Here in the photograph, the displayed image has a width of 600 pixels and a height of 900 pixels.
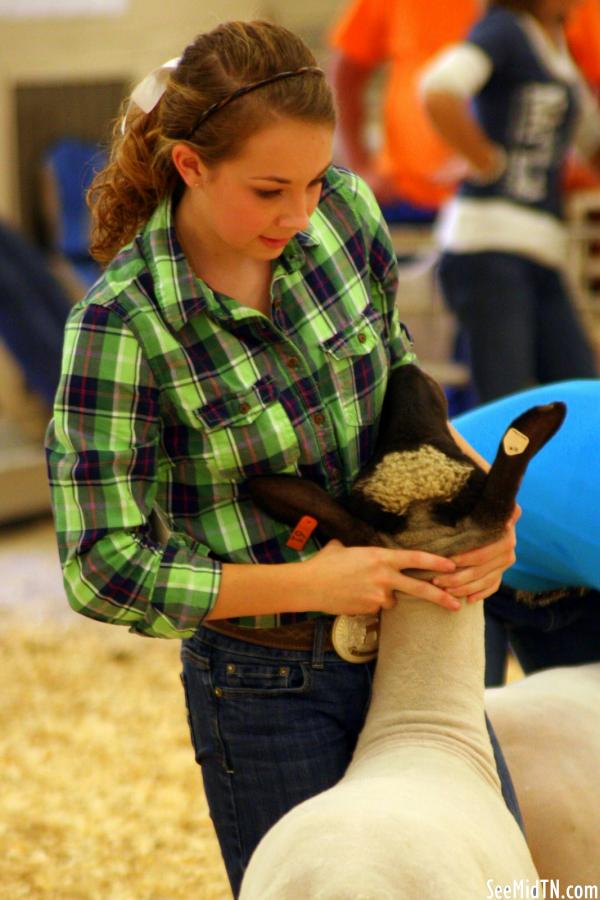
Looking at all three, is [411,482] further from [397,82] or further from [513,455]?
[397,82]

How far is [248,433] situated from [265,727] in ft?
0.96

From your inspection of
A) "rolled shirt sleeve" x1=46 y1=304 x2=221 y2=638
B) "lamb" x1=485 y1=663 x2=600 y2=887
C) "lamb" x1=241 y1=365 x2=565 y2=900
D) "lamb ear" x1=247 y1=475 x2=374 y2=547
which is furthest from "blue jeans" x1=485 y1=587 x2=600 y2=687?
"rolled shirt sleeve" x1=46 y1=304 x2=221 y2=638

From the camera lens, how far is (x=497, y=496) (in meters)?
1.14

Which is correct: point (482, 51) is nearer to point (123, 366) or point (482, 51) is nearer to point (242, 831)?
point (123, 366)

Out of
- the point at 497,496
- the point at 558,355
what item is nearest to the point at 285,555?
the point at 497,496

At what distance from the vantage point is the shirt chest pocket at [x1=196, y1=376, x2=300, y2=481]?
3.71 ft

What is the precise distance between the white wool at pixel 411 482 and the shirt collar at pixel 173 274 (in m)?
0.22

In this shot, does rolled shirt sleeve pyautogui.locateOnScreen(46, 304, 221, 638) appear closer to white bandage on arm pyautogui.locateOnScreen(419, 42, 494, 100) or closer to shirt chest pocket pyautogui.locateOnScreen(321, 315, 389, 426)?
shirt chest pocket pyautogui.locateOnScreen(321, 315, 389, 426)

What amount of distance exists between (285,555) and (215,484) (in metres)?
0.10

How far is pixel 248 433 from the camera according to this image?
3.74 feet

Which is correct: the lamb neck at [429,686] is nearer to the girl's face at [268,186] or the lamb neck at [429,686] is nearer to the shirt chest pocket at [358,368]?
the shirt chest pocket at [358,368]

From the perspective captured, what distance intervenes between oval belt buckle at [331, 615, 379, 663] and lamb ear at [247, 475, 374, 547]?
9 centimetres

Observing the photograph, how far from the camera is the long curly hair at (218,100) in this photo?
108 centimetres
